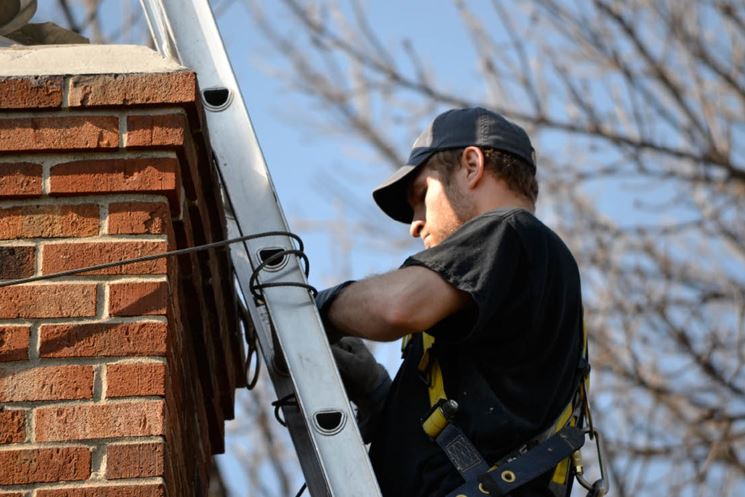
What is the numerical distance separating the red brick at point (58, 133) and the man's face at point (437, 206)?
1.10 m

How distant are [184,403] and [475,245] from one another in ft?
2.79

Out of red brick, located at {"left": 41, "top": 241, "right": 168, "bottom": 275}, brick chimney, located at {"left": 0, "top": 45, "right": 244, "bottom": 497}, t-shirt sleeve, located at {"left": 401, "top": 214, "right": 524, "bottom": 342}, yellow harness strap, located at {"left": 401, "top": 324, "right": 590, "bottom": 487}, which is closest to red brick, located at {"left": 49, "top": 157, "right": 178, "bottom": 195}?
brick chimney, located at {"left": 0, "top": 45, "right": 244, "bottom": 497}

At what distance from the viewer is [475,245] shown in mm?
3717

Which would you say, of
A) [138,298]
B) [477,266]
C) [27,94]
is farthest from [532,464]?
[27,94]

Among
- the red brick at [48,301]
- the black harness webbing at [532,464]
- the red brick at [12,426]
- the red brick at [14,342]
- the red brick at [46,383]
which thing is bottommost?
the black harness webbing at [532,464]

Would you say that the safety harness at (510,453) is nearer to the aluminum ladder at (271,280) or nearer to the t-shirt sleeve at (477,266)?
the t-shirt sleeve at (477,266)

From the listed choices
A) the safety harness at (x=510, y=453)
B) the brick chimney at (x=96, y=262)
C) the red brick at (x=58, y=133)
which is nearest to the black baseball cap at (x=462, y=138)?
the safety harness at (x=510, y=453)

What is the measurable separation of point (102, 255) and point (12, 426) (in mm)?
456

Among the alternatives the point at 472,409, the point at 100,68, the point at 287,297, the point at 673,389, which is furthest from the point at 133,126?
the point at 673,389

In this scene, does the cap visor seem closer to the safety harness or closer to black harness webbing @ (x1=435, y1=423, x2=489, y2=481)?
the safety harness

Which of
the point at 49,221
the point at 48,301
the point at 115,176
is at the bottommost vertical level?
the point at 48,301

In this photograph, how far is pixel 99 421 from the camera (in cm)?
323

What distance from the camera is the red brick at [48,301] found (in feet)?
11.0

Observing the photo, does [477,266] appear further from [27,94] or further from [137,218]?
[27,94]
